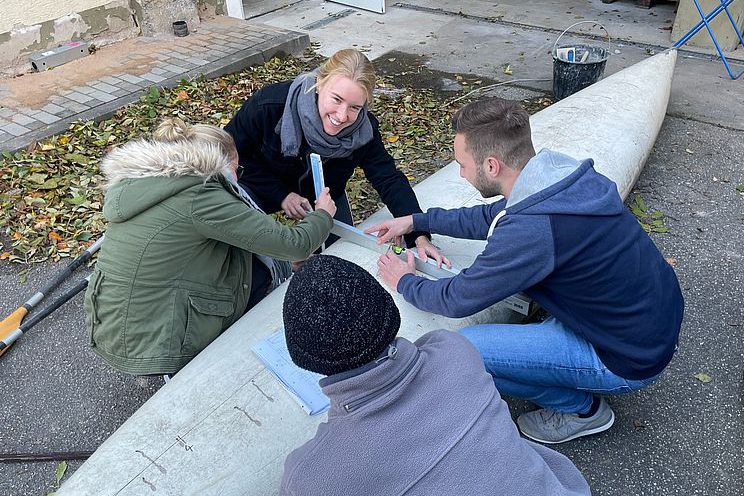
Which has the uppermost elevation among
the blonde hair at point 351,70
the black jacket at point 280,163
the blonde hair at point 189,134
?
the blonde hair at point 351,70

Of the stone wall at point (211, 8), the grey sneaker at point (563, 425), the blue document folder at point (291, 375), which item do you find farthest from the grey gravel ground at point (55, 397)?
the stone wall at point (211, 8)

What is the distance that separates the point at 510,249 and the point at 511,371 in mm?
625

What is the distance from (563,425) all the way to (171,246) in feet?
6.09

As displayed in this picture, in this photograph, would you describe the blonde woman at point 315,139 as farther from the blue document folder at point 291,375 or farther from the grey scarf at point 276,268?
the blue document folder at point 291,375

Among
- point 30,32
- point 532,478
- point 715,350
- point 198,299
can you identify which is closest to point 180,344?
point 198,299

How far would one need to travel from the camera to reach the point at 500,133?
2.18 meters

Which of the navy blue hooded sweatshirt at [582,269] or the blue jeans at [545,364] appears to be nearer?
the navy blue hooded sweatshirt at [582,269]

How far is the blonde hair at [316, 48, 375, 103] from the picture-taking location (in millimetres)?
2713

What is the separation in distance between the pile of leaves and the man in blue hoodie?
2126 mm

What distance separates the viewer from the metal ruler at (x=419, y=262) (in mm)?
2590

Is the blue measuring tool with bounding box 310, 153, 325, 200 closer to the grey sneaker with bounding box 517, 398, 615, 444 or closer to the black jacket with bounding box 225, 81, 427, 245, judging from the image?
the black jacket with bounding box 225, 81, 427, 245

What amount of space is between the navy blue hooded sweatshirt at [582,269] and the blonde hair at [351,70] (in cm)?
103

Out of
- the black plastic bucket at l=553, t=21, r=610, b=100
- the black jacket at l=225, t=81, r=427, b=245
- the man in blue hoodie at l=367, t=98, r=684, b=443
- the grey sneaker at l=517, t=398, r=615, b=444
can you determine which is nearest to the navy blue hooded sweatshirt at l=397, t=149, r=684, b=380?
the man in blue hoodie at l=367, t=98, r=684, b=443

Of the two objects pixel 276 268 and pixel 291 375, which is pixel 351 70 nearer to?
pixel 276 268
